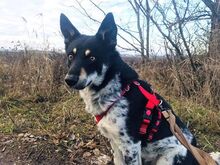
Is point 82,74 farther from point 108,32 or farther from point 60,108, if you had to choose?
point 60,108

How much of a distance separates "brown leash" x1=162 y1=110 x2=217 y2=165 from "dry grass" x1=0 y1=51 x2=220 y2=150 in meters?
1.70

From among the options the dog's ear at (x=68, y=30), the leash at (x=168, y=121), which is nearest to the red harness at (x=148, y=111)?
the leash at (x=168, y=121)

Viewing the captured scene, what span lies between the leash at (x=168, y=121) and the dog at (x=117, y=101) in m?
0.04

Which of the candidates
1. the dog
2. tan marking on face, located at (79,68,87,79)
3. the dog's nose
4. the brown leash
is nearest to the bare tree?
the dog

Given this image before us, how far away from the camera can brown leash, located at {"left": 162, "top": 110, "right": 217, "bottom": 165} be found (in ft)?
13.1

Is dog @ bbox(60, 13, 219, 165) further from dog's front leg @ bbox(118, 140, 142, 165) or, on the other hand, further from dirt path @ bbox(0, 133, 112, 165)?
dirt path @ bbox(0, 133, 112, 165)

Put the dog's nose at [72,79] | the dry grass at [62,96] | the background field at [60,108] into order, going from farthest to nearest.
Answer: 1. the dry grass at [62,96]
2. the background field at [60,108]
3. the dog's nose at [72,79]

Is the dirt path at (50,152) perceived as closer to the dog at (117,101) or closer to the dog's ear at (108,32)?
the dog at (117,101)

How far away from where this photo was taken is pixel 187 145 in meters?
3.99

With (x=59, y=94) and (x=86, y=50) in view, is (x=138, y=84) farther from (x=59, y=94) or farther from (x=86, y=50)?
(x=59, y=94)

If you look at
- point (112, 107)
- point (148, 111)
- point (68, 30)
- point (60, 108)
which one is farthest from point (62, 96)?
point (148, 111)

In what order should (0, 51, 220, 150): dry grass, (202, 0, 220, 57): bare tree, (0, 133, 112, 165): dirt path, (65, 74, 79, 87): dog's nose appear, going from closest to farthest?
(65, 74, 79, 87): dog's nose
(0, 133, 112, 165): dirt path
(0, 51, 220, 150): dry grass
(202, 0, 220, 57): bare tree

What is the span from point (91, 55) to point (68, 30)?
1.86 feet

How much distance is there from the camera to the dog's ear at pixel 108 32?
421 cm
